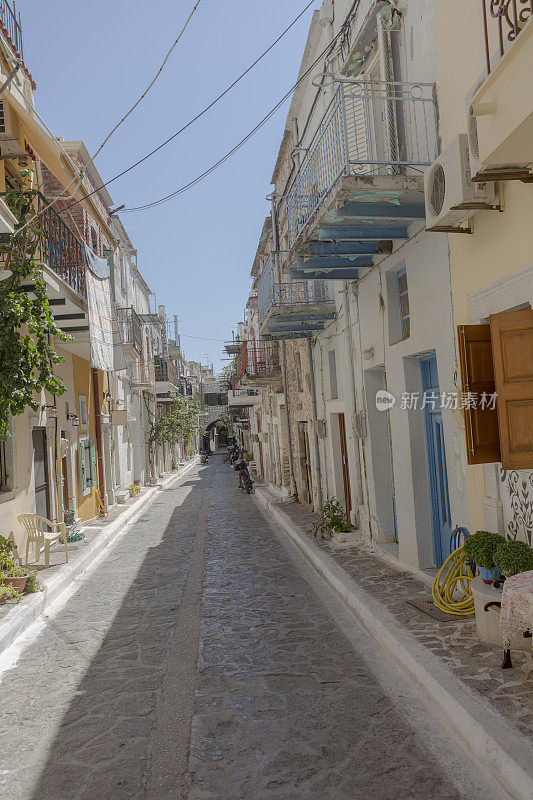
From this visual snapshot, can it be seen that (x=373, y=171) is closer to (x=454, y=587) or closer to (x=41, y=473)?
(x=454, y=587)

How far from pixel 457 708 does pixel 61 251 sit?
1052cm

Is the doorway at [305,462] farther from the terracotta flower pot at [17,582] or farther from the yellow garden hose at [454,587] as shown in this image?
the yellow garden hose at [454,587]

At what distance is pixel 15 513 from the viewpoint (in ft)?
33.9

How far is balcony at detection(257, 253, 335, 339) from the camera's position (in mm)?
12273

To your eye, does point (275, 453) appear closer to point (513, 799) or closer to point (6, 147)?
point (6, 147)

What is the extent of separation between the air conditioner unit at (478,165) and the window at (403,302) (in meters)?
3.53

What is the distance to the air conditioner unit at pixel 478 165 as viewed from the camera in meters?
4.68

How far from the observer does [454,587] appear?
634 centimetres

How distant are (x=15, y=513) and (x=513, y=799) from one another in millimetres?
8787

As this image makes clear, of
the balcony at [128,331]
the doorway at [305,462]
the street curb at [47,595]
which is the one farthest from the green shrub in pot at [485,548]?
the balcony at [128,331]

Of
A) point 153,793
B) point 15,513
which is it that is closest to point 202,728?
point 153,793

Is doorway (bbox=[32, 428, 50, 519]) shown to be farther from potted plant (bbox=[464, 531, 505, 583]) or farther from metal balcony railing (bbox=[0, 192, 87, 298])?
potted plant (bbox=[464, 531, 505, 583])

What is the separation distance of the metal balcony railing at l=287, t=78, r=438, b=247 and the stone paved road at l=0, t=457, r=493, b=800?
15.4 ft

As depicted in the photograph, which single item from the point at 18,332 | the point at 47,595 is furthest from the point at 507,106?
the point at 47,595
